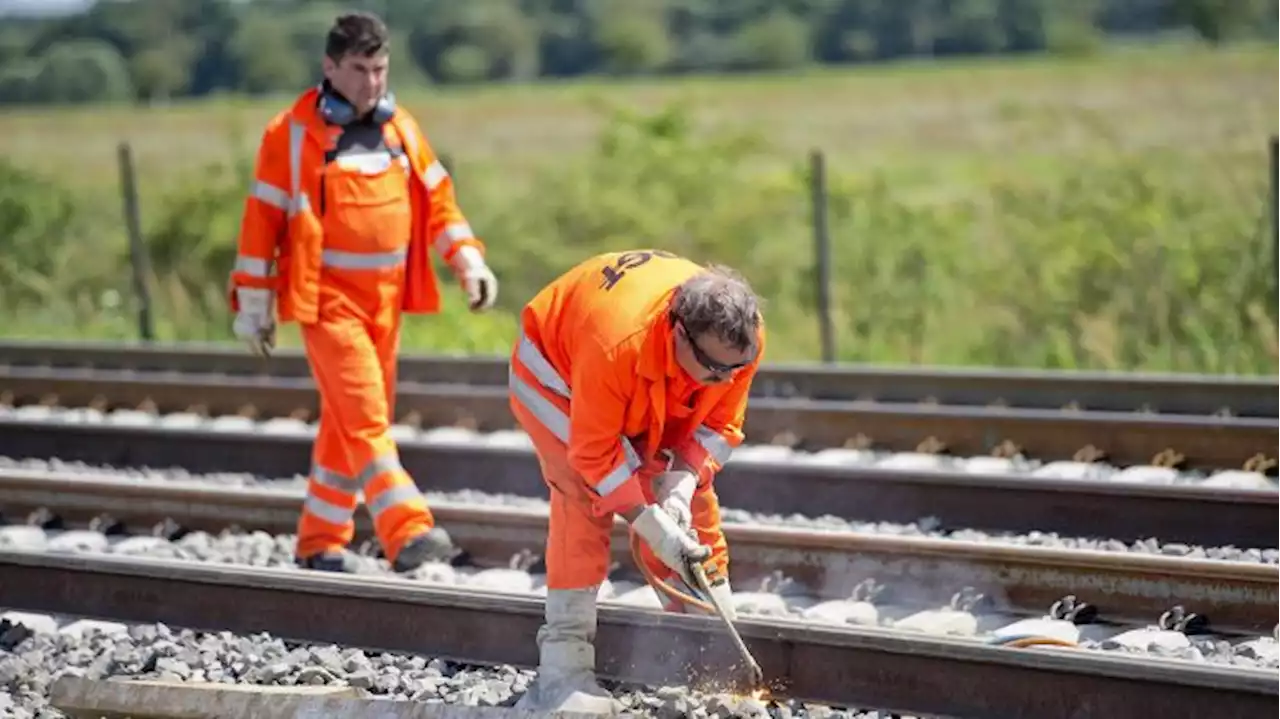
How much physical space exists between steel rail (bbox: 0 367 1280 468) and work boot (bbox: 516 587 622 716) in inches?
153

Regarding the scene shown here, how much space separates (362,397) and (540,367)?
6.87ft

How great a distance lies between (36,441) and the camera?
11180 millimetres

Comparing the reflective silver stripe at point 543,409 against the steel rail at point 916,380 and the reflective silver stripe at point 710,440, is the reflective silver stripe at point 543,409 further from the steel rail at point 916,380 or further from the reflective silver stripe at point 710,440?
the steel rail at point 916,380

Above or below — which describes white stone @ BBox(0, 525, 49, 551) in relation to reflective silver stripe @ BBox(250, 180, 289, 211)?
below

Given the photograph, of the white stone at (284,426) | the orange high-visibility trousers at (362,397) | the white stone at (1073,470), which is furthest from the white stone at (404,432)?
the white stone at (1073,470)

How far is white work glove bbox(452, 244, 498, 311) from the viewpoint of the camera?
27.0 ft

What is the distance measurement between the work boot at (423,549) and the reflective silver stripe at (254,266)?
4.17ft

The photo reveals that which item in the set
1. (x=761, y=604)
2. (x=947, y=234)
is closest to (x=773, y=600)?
(x=761, y=604)


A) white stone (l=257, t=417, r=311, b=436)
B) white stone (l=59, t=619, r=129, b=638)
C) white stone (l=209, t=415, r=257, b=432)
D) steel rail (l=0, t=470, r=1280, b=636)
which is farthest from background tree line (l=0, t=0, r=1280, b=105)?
white stone (l=59, t=619, r=129, b=638)

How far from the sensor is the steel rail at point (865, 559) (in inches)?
272

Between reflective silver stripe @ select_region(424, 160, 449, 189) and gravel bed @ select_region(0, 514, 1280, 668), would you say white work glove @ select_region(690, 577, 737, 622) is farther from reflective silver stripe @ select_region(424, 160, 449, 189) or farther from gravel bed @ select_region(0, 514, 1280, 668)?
reflective silver stripe @ select_region(424, 160, 449, 189)

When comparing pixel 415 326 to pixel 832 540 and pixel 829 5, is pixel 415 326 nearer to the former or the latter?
pixel 832 540

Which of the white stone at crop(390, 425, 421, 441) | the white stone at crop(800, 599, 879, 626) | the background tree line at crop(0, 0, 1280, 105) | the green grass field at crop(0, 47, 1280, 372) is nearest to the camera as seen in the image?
the white stone at crop(800, 599, 879, 626)

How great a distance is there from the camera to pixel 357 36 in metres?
7.95
